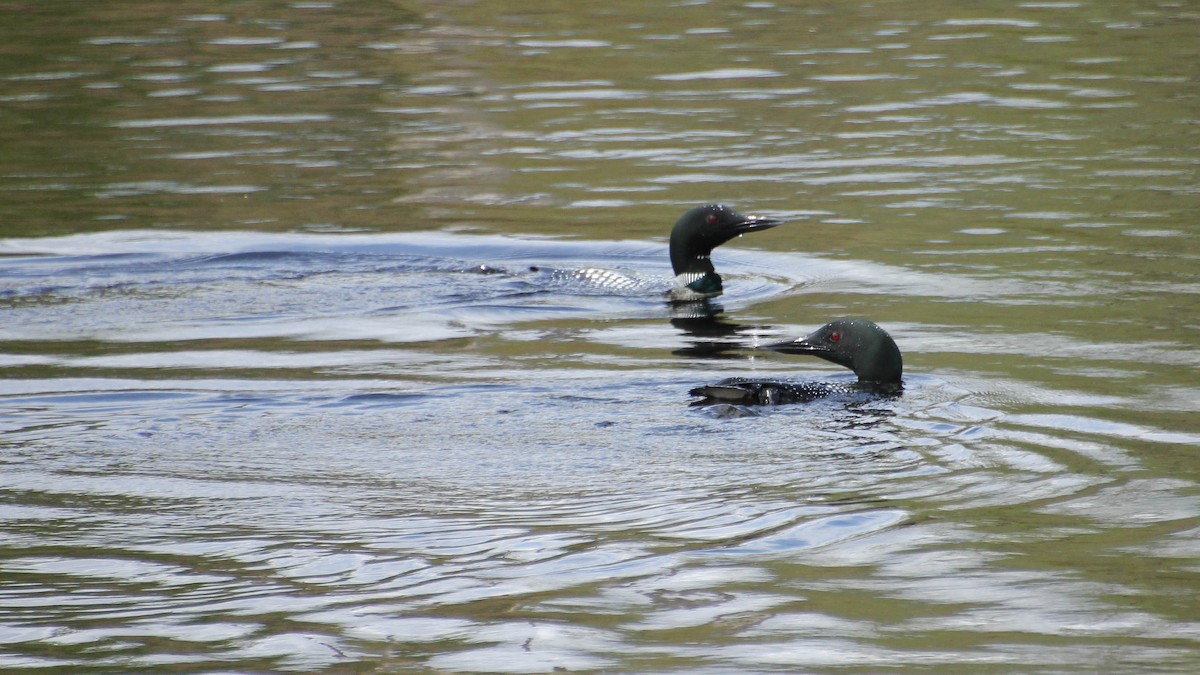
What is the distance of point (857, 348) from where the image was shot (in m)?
8.65

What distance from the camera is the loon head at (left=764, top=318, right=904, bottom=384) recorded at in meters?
8.48

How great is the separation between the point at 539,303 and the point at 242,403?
3185 millimetres

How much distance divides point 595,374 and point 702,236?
314 centimetres

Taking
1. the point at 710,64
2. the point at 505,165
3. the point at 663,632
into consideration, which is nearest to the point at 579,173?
the point at 505,165

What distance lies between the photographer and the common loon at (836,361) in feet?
26.5

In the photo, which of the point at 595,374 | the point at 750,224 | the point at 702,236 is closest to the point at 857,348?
the point at 595,374

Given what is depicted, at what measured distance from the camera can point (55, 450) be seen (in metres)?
7.54

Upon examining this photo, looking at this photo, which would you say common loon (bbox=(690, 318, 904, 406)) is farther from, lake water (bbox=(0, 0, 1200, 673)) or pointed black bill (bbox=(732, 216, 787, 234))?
pointed black bill (bbox=(732, 216, 787, 234))

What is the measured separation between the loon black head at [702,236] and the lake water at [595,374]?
235mm

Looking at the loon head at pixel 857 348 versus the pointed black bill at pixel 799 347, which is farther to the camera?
the pointed black bill at pixel 799 347

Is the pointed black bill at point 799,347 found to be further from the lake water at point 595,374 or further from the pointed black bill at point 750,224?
the pointed black bill at point 750,224

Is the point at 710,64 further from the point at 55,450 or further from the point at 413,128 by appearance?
the point at 55,450

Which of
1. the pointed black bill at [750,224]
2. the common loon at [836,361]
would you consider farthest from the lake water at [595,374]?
the pointed black bill at [750,224]

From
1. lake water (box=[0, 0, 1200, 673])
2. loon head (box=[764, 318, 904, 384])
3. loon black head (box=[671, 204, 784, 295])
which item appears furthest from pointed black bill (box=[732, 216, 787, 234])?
loon head (box=[764, 318, 904, 384])
